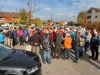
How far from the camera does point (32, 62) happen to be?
409cm

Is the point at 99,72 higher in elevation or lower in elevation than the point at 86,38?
lower

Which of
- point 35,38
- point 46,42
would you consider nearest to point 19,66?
point 46,42

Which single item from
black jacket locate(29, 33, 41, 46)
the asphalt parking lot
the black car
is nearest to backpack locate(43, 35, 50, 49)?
black jacket locate(29, 33, 41, 46)

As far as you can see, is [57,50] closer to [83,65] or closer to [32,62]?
[83,65]

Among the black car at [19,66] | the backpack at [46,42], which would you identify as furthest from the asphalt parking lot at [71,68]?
the black car at [19,66]

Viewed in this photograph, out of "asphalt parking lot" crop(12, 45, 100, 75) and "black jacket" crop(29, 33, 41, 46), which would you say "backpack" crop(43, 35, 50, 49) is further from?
"asphalt parking lot" crop(12, 45, 100, 75)

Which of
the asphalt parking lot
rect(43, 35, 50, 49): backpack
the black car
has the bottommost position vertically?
the asphalt parking lot

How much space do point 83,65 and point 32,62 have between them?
144 inches

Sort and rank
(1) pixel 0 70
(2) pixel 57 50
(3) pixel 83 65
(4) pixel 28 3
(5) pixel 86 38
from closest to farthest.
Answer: (1) pixel 0 70
(3) pixel 83 65
(2) pixel 57 50
(5) pixel 86 38
(4) pixel 28 3

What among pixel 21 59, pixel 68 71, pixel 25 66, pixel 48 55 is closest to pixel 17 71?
pixel 25 66

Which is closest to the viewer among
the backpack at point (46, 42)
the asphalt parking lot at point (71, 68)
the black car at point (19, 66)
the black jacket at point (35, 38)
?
the black car at point (19, 66)

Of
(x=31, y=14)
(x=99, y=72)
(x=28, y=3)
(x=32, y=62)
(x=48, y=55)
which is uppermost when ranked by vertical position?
(x=28, y=3)

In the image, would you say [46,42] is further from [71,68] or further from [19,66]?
[19,66]

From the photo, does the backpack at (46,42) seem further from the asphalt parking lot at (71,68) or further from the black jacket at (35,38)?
the asphalt parking lot at (71,68)
